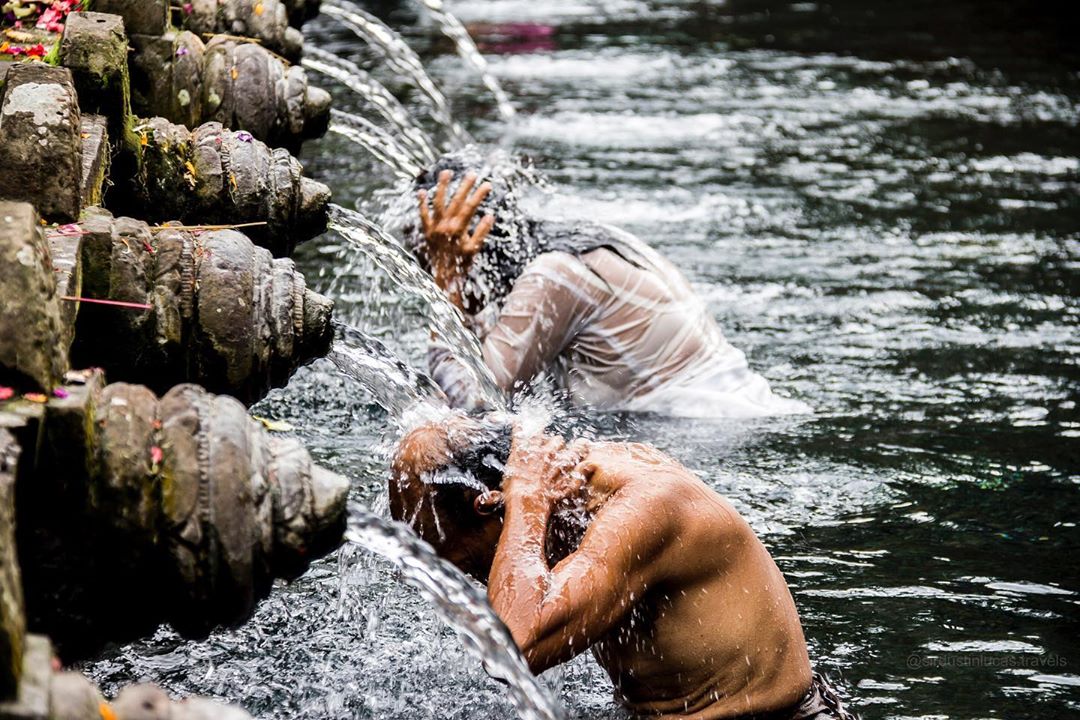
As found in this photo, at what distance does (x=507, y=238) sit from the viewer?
5871 mm

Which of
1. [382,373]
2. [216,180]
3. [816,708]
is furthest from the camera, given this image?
[382,373]

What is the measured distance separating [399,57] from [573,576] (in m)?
8.78

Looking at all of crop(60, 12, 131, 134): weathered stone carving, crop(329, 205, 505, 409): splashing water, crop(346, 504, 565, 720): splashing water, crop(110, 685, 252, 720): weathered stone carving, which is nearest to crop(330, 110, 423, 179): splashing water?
crop(329, 205, 505, 409): splashing water

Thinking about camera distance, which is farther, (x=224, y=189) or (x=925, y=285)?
(x=925, y=285)

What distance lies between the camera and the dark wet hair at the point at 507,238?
19.2ft

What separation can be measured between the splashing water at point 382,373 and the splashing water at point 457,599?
65.4 inches

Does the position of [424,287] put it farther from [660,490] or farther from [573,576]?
[573,576]

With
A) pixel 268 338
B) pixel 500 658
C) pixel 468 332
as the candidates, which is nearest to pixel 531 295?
pixel 468 332

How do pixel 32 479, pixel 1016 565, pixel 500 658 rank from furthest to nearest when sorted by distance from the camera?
pixel 1016 565, pixel 500 658, pixel 32 479

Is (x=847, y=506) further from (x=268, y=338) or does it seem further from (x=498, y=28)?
(x=498, y=28)

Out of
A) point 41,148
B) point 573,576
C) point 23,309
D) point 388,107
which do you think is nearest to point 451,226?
point 41,148

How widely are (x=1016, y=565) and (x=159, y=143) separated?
3164 millimetres

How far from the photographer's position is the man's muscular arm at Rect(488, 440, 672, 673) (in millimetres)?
3279

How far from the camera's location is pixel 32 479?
8.87 ft
